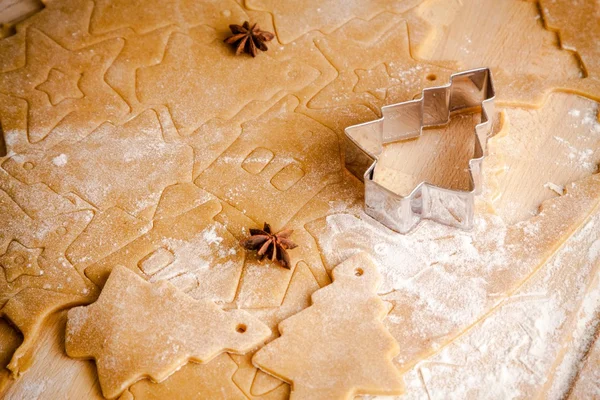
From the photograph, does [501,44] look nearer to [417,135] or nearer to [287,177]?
[417,135]

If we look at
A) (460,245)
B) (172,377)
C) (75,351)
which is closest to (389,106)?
(460,245)

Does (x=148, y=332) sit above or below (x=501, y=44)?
below

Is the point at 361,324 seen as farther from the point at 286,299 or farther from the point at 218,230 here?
the point at 218,230

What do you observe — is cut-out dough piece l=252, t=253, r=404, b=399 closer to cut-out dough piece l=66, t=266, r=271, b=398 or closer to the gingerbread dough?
cut-out dough piece l=66, t=266, r=271, b=398

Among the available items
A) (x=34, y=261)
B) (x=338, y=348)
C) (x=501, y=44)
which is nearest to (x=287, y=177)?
(x=338, y=348)

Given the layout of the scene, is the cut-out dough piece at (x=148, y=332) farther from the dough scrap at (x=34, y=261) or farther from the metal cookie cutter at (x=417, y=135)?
the metal cookie cutter at (x=417, y=135)

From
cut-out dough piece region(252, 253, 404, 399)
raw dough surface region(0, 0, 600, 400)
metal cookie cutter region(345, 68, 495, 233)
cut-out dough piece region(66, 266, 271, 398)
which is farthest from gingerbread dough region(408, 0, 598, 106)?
cut-out dough piece region(66, 266, 271, 398)
